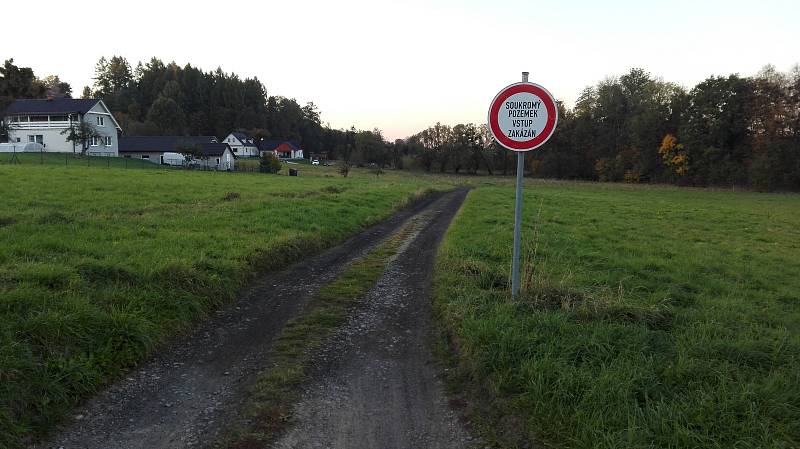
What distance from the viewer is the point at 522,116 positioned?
6.02m

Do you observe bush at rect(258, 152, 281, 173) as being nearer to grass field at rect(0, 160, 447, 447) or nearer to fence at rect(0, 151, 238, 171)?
fence at rect(0, 151, 238, 171)

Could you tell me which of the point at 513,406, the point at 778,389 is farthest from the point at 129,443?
the point at 778,389

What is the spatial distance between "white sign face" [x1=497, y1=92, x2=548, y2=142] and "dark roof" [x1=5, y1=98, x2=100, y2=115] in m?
67.0

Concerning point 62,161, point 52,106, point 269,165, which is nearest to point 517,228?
point 62,161

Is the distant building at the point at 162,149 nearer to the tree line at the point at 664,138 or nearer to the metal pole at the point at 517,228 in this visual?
the tree line at the point at 664,138

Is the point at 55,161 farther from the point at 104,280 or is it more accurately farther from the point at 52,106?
the point at 104,280

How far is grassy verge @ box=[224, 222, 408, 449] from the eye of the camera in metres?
3.62

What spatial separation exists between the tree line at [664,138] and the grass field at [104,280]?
6519cm

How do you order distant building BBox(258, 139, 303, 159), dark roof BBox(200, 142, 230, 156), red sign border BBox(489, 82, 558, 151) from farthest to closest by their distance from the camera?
distant building BBox(258, 139, 303, 159) → dark roof BBox(200, 142, 230, 156) → red sign border BBox(489, 82, 558, 151)

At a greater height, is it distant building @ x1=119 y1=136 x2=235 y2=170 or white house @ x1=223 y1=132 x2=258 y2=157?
white house @ x1=223 y1=132 x2=258 y2=157

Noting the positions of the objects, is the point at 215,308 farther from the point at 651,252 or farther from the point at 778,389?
the point at 651,252

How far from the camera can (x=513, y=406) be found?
3.89 meters

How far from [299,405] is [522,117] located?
4.35m

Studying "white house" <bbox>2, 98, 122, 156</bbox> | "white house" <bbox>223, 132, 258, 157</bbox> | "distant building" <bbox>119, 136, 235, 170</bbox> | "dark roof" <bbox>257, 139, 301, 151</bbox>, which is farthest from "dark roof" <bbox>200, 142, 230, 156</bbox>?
"dark roof" <bbox>257, 139, 301, 151</bbox>
